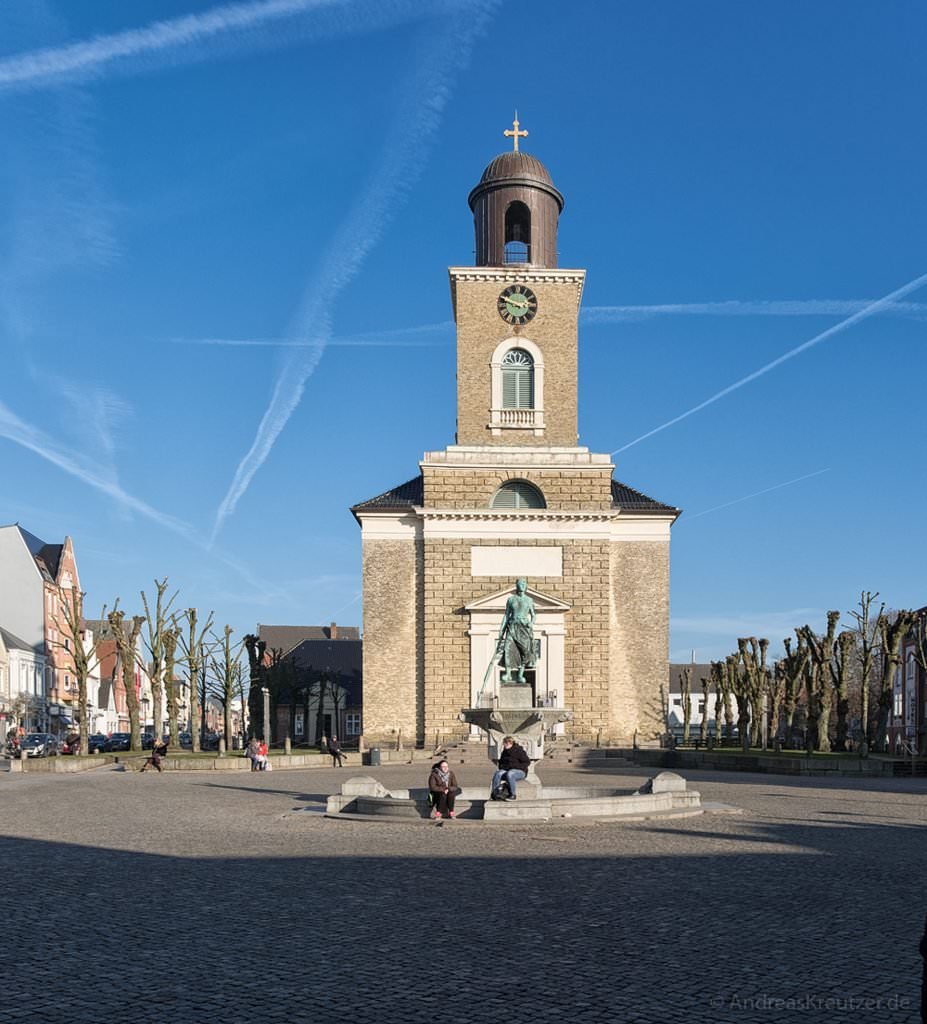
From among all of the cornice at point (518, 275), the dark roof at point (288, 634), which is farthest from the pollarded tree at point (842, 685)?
the dark roof at point (288, 634)

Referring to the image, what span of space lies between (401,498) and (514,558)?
6662 millimetres

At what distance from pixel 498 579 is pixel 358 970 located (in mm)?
48051

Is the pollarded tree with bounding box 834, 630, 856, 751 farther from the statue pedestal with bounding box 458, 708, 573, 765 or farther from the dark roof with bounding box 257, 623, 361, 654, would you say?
the dark roof with bounding box 257, 623, 361, 654

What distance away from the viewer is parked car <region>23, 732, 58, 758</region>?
5941cm

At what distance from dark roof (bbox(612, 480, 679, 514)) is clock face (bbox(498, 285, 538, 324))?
32.5ft

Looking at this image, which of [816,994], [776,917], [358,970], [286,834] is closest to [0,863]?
[286,834]

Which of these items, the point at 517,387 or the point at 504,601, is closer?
the point at 504,601

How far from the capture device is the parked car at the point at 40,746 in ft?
195

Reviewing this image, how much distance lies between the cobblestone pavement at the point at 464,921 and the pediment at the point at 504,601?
115ft

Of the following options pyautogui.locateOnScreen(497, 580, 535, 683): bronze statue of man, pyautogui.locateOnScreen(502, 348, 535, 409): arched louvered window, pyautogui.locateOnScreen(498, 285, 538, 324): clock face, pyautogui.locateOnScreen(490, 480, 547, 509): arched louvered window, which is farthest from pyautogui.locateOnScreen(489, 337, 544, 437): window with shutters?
pyautogui.locateOnScreen(497, 580, 535, 683): bronze statue of man

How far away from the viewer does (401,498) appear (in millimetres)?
59625

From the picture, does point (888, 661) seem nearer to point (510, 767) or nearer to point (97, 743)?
point (510, 767)

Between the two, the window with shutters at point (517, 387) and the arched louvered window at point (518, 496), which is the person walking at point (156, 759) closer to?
the arched louvered window at point (518, 496)

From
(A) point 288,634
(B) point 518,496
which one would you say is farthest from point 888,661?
(A) point 288,634
